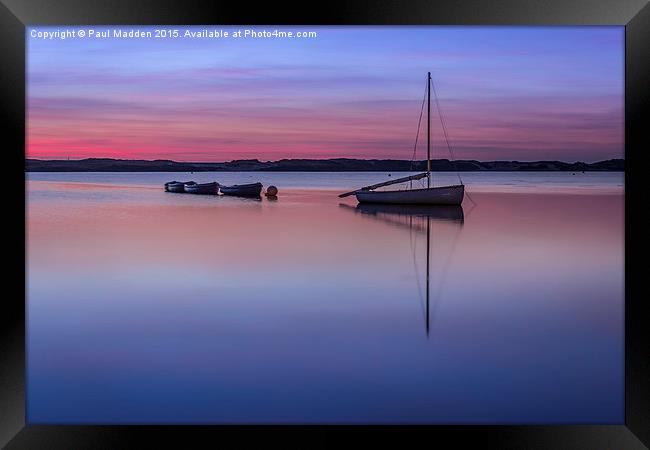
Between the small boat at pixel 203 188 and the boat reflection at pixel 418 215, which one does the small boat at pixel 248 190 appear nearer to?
the small boat at pixel 203 188

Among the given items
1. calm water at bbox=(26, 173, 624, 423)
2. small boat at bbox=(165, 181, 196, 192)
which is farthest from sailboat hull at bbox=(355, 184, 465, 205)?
small boat at bbox=(165, 181, 196, 192)

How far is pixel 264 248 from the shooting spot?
39.0 ft

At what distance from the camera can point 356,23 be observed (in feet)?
10.7

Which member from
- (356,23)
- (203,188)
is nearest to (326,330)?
(356,23)

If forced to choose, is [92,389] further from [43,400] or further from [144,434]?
[144,434]

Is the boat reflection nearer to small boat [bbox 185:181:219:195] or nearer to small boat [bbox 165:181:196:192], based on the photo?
small boat [bbox 185:181:219:195]

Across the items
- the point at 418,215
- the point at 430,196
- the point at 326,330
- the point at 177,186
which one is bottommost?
the point at 326,330

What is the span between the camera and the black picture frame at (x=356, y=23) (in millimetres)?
3244

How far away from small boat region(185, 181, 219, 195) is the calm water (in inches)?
645

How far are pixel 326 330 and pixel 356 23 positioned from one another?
3.46m

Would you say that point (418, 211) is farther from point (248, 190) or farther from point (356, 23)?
point (356, 23)

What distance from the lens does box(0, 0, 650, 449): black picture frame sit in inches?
128

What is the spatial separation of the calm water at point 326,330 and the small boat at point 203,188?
16.4 m

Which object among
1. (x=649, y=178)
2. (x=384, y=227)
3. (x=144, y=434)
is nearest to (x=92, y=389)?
(x=144, y=434)
